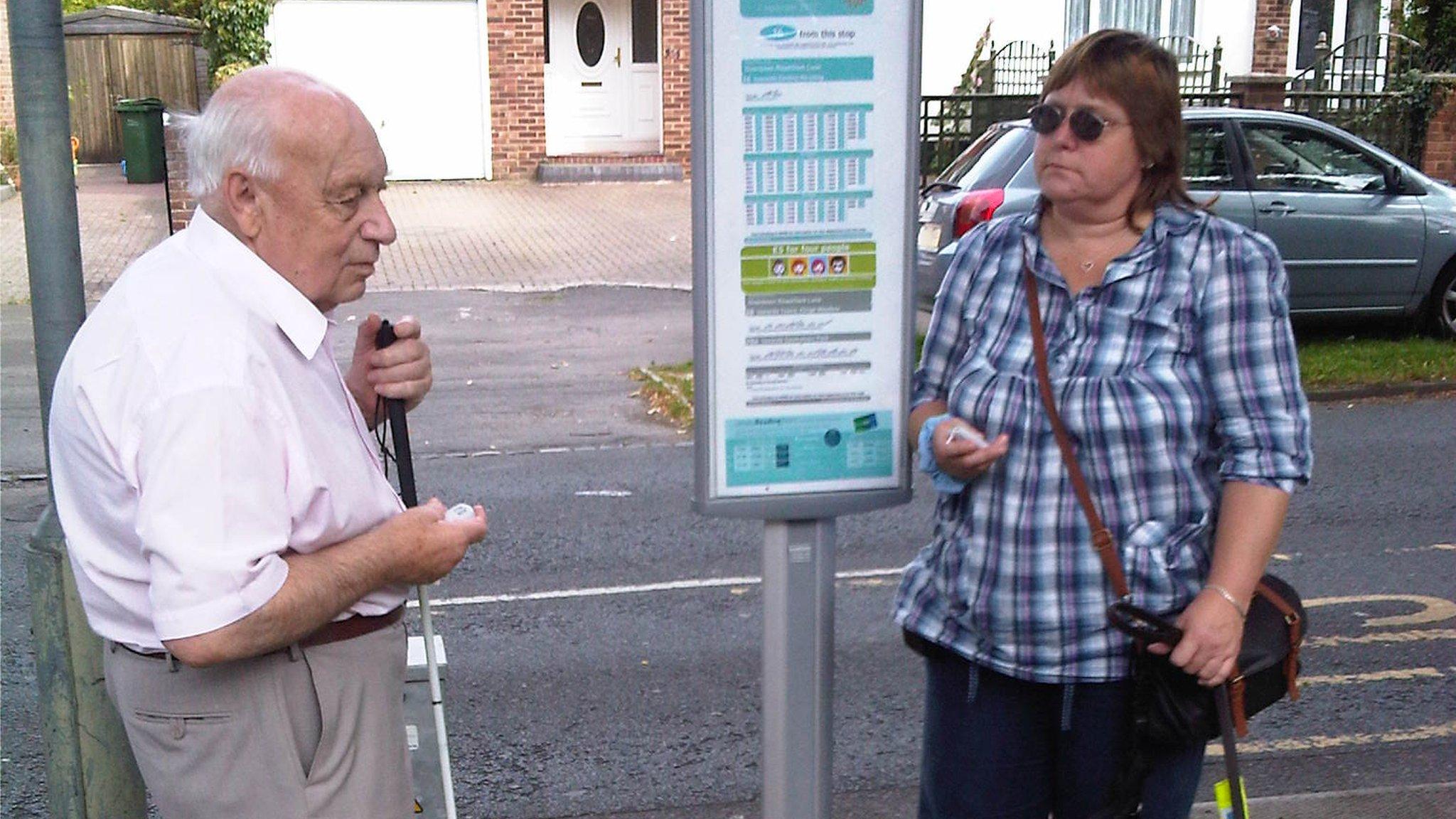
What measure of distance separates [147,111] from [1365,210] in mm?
15171

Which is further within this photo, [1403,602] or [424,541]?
[1403,602]

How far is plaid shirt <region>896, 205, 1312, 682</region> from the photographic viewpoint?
97.9 inches

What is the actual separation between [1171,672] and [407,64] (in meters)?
19.2

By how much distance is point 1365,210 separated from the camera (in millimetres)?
10570

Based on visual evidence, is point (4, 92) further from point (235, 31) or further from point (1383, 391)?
point (1383, 391)

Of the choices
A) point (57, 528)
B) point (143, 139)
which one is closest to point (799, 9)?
point (57, 528)

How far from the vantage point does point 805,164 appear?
265 cm

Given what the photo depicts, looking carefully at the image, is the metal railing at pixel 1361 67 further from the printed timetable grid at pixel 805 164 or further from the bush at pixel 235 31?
the printed timetable grid at pixel 805 164

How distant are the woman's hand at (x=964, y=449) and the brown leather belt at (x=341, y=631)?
934 mm

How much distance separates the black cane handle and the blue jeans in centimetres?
98

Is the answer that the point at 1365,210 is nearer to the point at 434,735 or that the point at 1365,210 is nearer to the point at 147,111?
the point at 434,735

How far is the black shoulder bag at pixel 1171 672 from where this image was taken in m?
2.49

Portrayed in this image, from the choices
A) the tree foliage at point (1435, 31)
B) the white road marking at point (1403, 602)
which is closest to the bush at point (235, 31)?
the tree foliage at point (1435, 31)

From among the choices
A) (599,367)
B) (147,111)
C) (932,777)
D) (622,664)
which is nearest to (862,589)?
(622,664)
